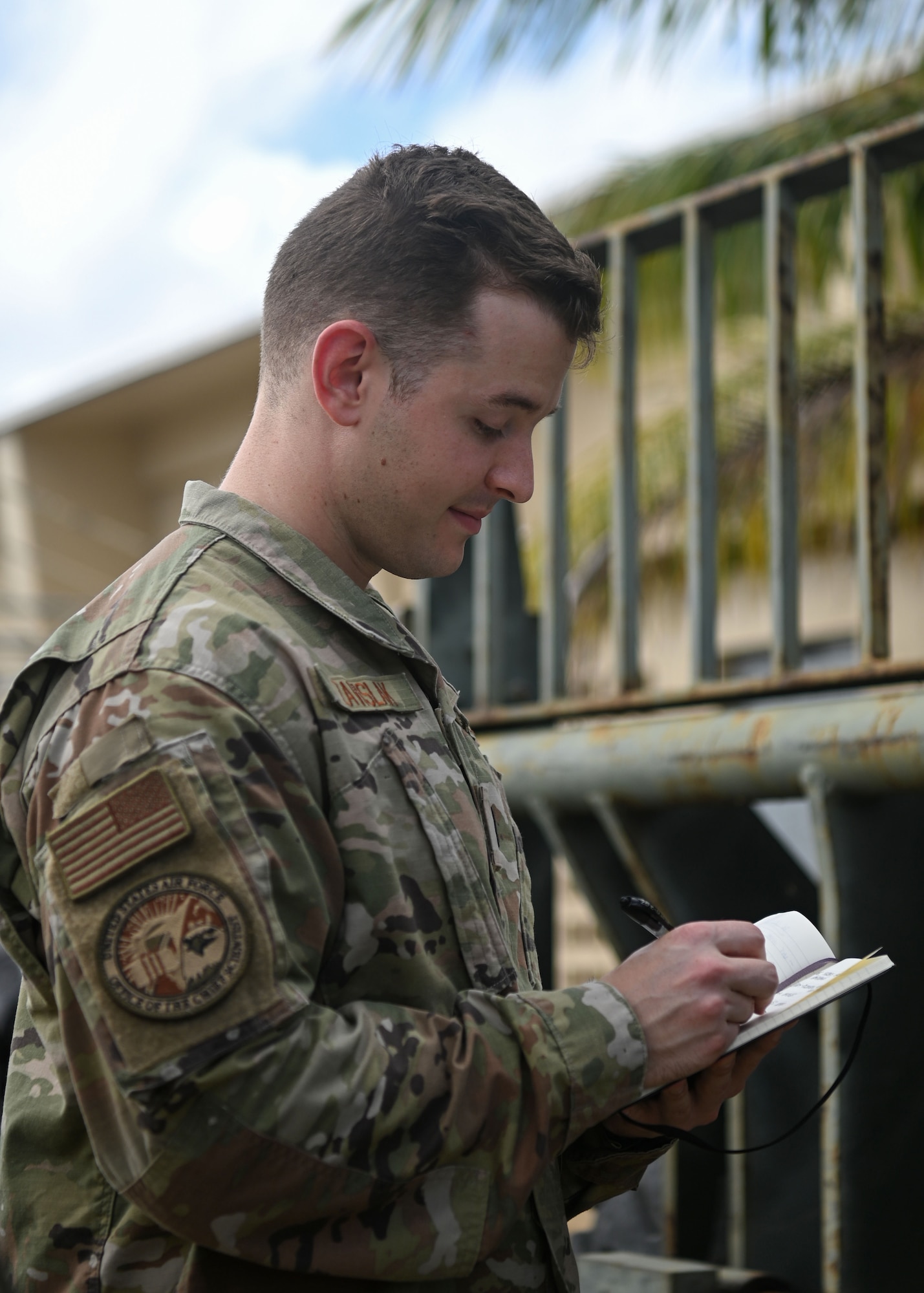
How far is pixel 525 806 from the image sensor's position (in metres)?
3.37

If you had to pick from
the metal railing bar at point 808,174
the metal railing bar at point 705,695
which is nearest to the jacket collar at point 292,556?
the metal railing bar at point 705,695

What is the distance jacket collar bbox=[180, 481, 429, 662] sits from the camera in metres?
1.74

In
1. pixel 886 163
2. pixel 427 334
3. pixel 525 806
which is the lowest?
pixel 525 806

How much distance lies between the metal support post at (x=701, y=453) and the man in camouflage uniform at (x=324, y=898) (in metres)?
1.43

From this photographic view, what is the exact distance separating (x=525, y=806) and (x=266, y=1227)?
1959mm

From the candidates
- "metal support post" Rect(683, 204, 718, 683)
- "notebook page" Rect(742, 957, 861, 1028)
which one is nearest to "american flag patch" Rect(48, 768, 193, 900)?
"notebook page" Rect(742, 957, 861, 1028)

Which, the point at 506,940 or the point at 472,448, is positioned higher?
the point at 472,448

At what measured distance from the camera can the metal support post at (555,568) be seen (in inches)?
144

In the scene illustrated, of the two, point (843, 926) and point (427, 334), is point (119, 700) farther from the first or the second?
point (843, 926)

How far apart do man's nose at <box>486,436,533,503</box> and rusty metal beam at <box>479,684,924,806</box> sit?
1.14 m

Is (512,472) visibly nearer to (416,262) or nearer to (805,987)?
(416,262)

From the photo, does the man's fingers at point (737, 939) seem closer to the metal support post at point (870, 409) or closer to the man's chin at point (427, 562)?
the man's chin at point (427, 562)

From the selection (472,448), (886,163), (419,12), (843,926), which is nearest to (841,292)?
(419,12)

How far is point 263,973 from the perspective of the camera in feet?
4.57
